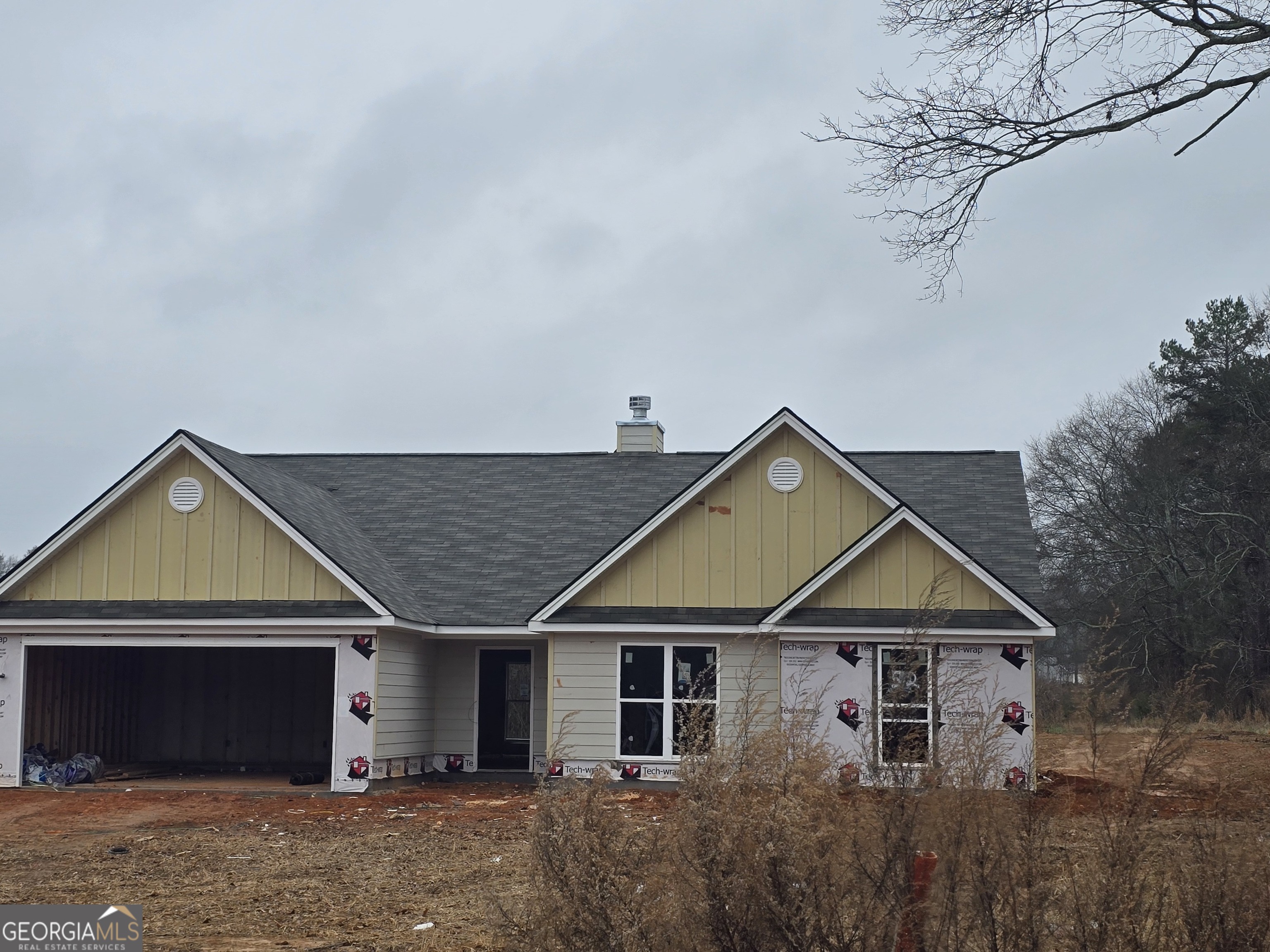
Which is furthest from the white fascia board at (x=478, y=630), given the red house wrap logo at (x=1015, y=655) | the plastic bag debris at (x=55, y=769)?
the red house wrap logo at (x=1015, y=655)

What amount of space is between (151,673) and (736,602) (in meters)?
11.3

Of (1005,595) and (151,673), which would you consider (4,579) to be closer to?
(151,673)

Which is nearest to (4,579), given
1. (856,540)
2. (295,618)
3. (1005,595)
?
(295,618)

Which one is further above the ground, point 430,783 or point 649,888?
point 649,888

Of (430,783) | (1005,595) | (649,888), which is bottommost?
(430,783)

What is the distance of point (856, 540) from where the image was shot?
60.7ft

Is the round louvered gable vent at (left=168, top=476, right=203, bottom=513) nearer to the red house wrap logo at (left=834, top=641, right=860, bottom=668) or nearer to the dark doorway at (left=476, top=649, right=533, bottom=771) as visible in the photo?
the dark doorway at (left=476, top=649, right=533, bottom=771)

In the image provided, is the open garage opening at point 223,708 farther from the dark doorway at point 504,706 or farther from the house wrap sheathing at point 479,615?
the dark doorway at point 504,706

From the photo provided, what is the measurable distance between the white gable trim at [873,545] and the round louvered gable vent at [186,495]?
869 centimetres

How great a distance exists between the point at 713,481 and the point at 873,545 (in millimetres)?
2695

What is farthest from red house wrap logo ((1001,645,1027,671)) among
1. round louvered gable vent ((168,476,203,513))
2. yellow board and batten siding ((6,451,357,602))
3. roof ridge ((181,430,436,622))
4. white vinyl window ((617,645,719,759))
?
round louvered gable vent ((168,476,203,513))

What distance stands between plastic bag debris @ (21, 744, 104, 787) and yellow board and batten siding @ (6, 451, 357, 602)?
2436 millimetres

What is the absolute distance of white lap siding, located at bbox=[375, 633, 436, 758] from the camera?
60.6ft

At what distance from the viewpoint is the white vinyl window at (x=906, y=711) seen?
594 cm
